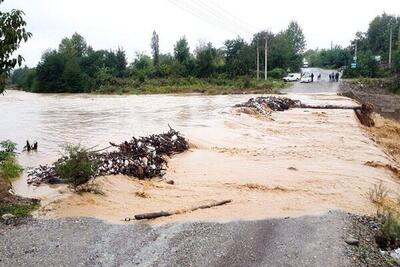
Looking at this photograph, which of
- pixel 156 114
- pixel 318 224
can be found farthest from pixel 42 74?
pixel 318 224

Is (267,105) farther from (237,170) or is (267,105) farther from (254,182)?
(254,182)

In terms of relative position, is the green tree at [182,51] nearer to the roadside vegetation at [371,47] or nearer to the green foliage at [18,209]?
the roadside vegetation at [371,47]

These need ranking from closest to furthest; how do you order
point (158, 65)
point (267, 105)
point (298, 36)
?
point (267, 105)
point (158, 65)
point (298, 36)

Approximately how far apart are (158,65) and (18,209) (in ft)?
227

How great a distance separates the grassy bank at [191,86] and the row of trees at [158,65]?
288 centimetres

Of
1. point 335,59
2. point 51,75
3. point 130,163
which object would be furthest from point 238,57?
point 130,163

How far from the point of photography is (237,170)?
41.3ft

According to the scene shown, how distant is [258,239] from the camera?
7.09 m

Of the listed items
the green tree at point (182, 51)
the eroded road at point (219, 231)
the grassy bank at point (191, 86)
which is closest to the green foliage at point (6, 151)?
the eroded road at point (219, 231)

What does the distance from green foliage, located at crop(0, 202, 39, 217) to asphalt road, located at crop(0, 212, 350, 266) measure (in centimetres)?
57

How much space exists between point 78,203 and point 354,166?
7594 mm

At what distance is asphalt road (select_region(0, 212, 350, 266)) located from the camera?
646 cm

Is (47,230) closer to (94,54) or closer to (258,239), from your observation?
(258,239)

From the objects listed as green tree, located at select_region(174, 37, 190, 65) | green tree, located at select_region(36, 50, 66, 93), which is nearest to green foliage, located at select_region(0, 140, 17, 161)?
green tree, located at select_region(36, 50, 66, 93)
